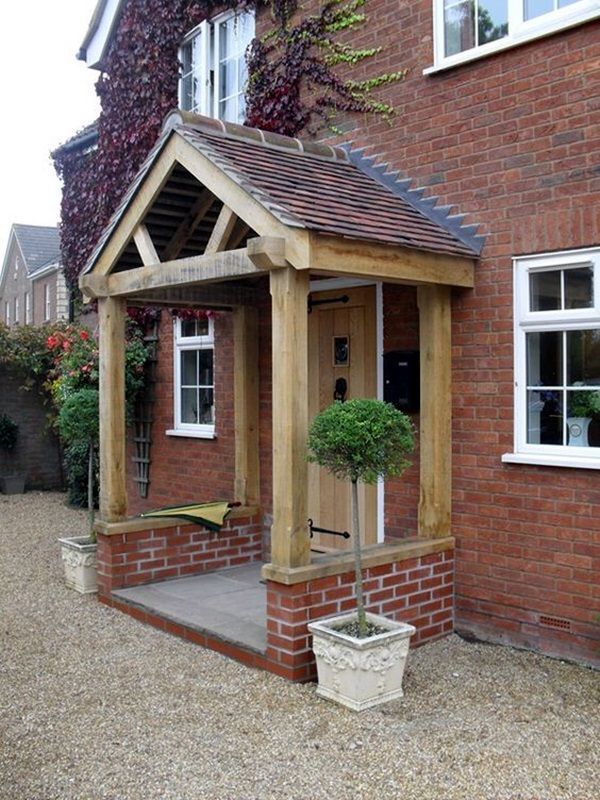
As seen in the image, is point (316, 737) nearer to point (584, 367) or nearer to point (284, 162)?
point (584, 367)

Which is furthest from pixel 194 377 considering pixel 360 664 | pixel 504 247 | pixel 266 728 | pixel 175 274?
pixel 266 728

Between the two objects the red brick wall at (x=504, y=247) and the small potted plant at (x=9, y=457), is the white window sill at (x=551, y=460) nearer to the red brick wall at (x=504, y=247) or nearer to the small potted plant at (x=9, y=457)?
the red brick wall at (x=504, y=247)

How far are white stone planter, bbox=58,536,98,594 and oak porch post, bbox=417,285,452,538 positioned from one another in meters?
3.15

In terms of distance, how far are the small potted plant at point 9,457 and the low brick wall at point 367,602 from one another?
402 inches

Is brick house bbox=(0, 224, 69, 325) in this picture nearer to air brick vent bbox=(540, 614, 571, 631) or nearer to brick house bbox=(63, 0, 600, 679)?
brick house bbox=(63, 0, 600, 679)

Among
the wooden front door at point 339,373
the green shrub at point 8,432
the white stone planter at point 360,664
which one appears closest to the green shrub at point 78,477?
the green shrub at point 8,432

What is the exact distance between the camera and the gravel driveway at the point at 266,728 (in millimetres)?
3973

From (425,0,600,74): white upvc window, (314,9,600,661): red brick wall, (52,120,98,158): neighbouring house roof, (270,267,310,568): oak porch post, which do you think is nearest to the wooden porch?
(270,267,310,568): oak porch post

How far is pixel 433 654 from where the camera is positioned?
5.87m

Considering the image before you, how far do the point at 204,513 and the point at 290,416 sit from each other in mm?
2639

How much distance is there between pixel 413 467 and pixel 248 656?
210cm

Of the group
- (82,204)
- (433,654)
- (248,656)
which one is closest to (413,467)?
(433,654)

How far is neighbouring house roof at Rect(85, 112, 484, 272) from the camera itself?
5.47m

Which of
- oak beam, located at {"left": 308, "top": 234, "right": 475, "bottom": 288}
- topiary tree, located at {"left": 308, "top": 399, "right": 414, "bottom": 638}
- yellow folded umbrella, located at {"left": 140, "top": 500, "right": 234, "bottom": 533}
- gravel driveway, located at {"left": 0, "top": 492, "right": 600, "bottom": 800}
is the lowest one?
gravel driveway, located at {"left": 0, "top": 492, "right": 600, "bottom": 800}
